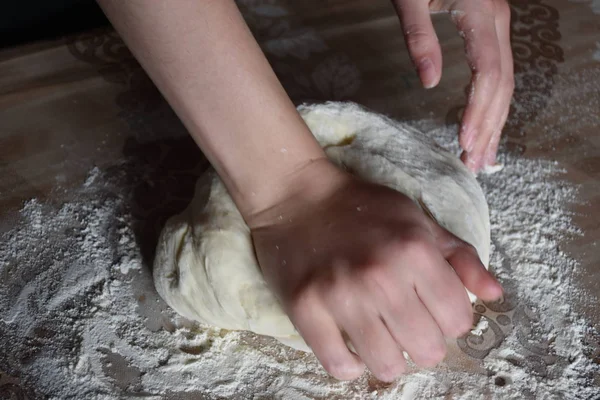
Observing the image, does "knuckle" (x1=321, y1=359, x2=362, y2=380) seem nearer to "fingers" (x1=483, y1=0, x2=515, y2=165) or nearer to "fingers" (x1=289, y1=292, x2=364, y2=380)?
"fingers" (x1=289, y1=292, x2=364, y2=380)

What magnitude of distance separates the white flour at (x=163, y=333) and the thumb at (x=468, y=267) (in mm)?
249

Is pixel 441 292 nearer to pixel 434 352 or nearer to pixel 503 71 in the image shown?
pixel 434 352

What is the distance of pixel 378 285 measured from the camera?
0.62 metres

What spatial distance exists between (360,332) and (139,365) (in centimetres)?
38

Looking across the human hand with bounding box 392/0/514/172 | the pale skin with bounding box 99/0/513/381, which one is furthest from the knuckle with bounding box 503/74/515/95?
the pale skin with bounding box 99/0/513/381

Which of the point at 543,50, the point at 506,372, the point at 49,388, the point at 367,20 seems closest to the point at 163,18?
the point at 49,388

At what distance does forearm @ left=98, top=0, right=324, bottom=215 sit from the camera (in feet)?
2.14

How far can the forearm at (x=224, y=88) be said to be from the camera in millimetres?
653

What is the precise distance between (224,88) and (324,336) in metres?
0.31

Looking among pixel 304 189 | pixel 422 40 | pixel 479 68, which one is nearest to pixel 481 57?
pixel 479 68

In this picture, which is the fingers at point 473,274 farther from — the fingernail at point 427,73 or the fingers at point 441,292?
the fingernail at point 427,73

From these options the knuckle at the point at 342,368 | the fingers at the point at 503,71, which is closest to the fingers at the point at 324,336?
the knuckle at the point at 342,368

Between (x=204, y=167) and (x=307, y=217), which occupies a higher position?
(x=307, y=217)

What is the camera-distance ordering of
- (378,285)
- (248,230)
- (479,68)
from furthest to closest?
(479,68) → (248,230) → (378,285)
